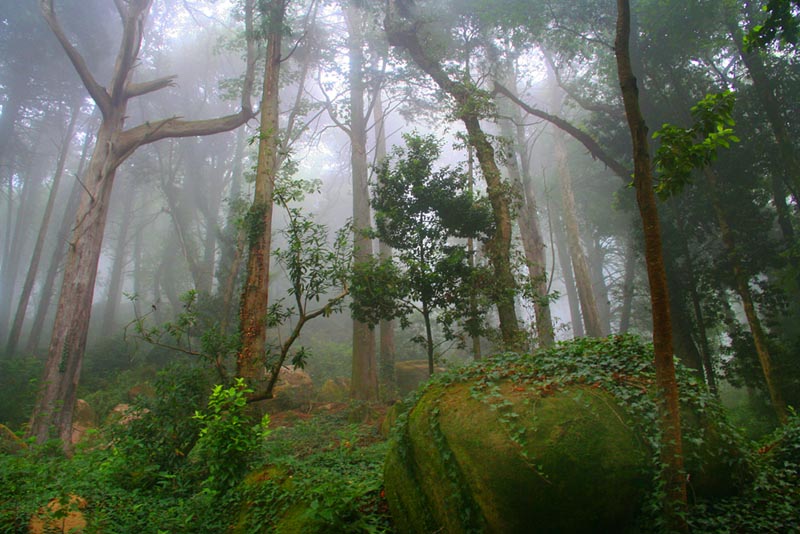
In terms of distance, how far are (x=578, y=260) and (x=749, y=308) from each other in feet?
25.2

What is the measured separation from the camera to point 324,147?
35.8 metres

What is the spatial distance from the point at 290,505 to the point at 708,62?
50.2ft

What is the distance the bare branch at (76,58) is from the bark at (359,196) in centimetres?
702

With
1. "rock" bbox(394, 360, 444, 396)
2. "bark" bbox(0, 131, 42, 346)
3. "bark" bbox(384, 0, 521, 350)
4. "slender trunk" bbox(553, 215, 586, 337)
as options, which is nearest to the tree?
"bark" bbox(384, 0, 521, 350)

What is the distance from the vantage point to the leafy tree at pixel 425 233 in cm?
820

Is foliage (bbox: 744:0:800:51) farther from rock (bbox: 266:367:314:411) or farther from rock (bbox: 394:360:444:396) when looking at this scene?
rock (bbox: 394:360:444:396)

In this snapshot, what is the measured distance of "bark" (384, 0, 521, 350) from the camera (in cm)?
860

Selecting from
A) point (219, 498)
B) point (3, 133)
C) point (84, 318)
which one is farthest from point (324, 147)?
point (219, 498)

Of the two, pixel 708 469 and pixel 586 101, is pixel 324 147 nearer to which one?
pixel 586 101

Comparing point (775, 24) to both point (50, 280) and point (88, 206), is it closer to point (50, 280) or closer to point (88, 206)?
point (88, 206)

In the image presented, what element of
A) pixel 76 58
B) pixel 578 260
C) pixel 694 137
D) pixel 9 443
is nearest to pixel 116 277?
pixel 76 58

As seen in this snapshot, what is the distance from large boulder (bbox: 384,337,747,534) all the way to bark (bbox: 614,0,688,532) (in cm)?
18

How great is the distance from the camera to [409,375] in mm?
15367

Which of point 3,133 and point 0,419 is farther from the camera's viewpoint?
point 3,133
